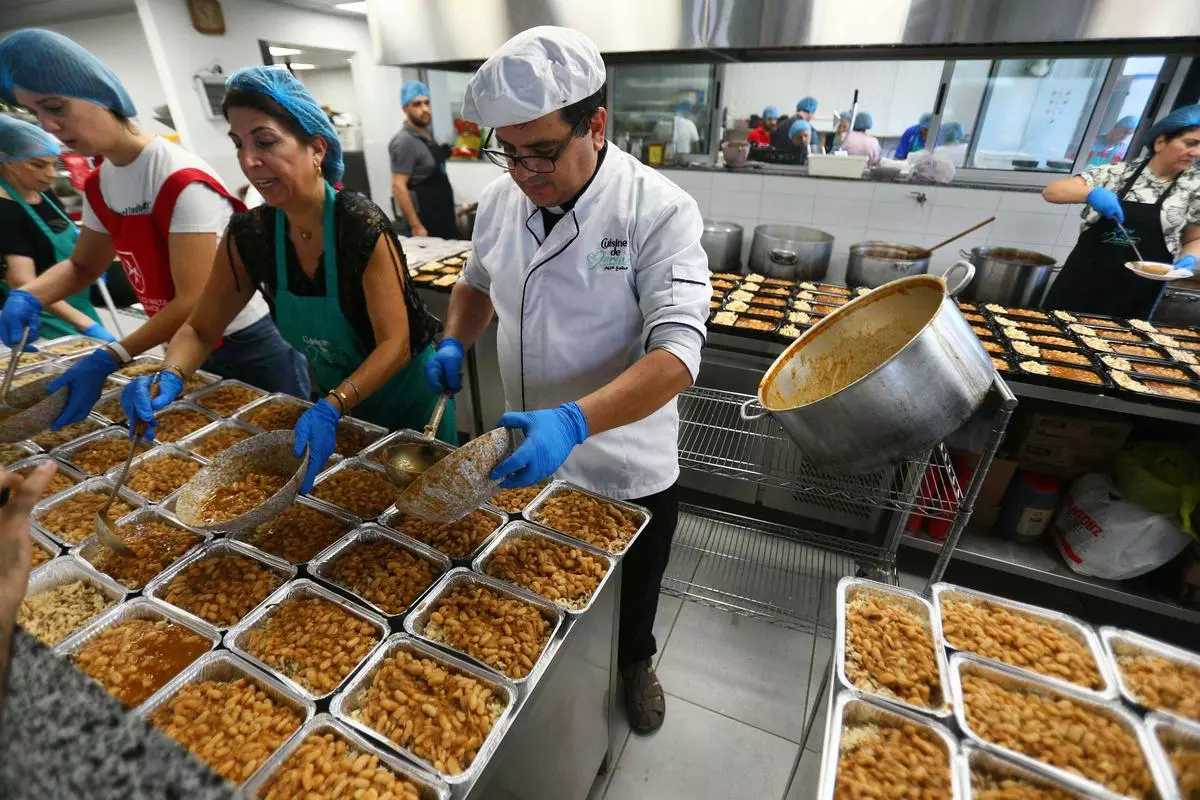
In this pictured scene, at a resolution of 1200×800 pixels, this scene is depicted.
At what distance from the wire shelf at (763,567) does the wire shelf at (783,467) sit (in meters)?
0.26

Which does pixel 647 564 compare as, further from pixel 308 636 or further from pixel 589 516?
pixel 308 636

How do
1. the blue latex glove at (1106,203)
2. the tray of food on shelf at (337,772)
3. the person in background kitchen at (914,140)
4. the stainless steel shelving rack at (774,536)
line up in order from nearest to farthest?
1. the tray of food on shelf at (337,772)
2. the stainless steel shelving rack at (774,536)
3. the blue latex glove at (1106,203)
4. the person in background kitchen at (914,140)

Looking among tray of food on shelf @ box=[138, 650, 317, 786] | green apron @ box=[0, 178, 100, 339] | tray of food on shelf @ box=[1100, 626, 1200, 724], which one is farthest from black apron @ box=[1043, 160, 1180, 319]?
green apron @ box=[0, 178, 100, 339]

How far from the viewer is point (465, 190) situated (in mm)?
Result: 5887

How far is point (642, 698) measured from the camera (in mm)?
1957

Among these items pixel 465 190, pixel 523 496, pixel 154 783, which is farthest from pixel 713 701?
pixel 465 190

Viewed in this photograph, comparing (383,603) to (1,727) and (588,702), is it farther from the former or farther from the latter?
(1,727)

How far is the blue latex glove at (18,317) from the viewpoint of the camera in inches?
78.5

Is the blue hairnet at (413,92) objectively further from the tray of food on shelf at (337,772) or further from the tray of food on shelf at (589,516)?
the tray of food on shelf at (337,772)

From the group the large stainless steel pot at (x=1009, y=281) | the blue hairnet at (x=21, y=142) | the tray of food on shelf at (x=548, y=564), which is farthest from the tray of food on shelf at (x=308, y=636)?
the large stainless steel pot at (x=1009, y=281)

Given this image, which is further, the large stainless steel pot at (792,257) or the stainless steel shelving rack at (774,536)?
the large stainless steel pot at (792,257)

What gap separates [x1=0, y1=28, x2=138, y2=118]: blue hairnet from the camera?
1562 millimetres

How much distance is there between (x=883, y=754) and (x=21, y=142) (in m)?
3.80

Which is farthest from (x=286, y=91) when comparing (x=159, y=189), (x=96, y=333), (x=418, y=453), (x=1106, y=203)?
(x=1106, y=203)
